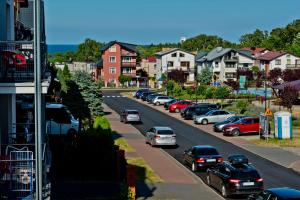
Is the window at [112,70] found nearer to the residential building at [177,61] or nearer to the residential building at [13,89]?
the residential building at [177,61]

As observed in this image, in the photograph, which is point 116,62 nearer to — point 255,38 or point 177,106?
point 177,106

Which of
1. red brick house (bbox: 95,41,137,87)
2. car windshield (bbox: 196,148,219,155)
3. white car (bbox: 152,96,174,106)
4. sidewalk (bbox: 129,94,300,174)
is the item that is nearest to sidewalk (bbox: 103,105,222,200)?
car windshield (bbox: 196,148,219,155)

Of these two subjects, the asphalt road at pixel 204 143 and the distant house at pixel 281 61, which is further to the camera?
the distant house at pixel 281 61

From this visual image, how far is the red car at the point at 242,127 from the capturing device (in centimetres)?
4594

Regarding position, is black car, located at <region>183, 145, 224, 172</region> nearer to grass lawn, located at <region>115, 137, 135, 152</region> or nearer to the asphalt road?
the asphalt road

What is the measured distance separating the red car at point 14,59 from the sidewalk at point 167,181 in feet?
35.9

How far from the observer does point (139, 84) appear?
5064 inches

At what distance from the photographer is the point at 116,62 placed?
12206cm

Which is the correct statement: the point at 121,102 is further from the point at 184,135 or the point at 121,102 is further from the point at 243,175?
the point at 243,175

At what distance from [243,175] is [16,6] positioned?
11.0 metres

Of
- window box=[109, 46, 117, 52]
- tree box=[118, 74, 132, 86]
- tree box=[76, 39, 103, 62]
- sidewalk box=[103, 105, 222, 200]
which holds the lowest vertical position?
sidewalk box=[103, 105, 222, 200]

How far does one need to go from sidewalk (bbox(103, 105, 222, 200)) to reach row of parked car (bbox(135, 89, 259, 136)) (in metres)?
8.30

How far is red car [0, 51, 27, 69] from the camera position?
1395 cm

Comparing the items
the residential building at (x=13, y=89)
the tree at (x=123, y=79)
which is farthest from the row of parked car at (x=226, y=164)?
the tree at (x=123, y=79)
